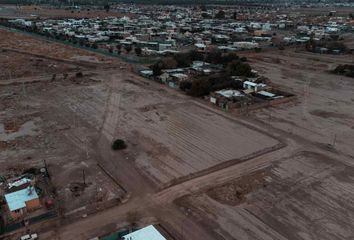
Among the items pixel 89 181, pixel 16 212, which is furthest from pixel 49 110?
pixel 16 212

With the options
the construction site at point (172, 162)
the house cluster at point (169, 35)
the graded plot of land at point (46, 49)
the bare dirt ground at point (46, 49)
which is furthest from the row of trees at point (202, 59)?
the bare dirt ground at point (46, 49)

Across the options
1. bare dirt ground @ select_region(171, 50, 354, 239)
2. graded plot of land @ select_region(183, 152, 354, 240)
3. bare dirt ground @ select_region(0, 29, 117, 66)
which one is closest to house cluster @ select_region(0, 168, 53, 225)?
bare dirt ground @ select_region(171, 50, 354, 239)

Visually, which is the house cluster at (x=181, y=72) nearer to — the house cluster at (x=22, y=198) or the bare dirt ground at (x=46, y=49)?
the bare dirt ground at (x=46, y=49)

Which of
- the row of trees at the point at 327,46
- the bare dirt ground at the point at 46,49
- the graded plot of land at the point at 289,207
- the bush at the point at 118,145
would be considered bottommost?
the graded plot of land at the point at 289,207

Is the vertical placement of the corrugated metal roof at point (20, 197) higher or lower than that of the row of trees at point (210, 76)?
lower

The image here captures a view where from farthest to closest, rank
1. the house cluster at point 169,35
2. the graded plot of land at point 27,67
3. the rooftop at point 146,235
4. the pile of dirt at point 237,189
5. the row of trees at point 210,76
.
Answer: the house cluster at point 169,35 → the graded plot of land at point 27,67 → the row of trees at point 210,76 → the pile of dirt at point 237,189 → the rooftop at point 146,235

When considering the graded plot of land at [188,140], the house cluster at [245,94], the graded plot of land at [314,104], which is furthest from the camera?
the house cluster at [245,94]
